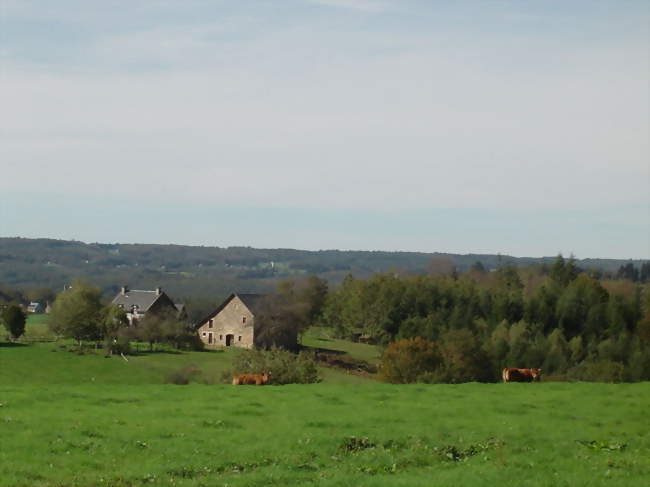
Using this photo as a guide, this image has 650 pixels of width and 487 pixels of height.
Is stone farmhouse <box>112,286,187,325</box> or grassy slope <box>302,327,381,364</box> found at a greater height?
stone farmhouse <box>112,286,187,325</box>

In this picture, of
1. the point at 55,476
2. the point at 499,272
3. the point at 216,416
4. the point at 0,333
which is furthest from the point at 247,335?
the point at 55,476

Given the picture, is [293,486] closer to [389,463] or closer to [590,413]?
[389,463]

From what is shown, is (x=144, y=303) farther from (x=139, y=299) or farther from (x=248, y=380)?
(x=248, y=380)

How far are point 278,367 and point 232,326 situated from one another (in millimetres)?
63926

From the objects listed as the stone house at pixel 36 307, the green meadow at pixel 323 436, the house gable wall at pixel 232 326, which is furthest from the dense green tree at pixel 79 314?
the stone house at pixel 36 307

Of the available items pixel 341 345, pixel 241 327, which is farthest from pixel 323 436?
pixel 341 345

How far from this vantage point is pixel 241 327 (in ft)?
323

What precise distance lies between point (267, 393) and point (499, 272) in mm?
115861

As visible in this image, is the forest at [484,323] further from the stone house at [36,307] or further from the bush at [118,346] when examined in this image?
the stone house at [36,307]

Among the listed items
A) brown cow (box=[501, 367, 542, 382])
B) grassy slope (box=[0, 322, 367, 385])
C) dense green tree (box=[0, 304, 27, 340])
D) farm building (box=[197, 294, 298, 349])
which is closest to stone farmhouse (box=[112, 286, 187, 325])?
farm building (box=[197, 294, 298, 349])

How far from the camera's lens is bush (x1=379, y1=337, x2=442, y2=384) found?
45.2 metres

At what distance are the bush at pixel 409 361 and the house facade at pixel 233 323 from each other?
4988 cm

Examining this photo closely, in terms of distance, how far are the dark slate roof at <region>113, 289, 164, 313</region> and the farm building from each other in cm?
1388

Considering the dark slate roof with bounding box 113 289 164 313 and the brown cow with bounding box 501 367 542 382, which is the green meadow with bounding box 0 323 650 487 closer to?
the brown cow with bounding box 501 367 542 382
